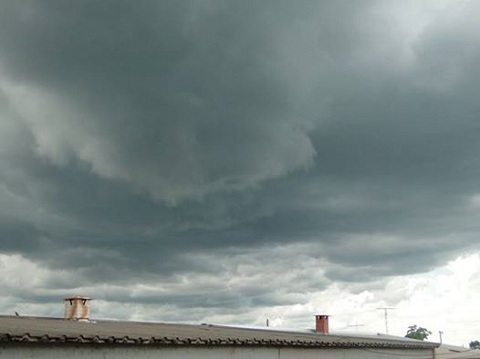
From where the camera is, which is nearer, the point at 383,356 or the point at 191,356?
the point at 191,356

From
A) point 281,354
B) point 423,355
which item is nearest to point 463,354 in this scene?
point 423,355

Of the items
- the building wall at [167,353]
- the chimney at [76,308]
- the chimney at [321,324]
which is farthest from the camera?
the chimney at [321,324]

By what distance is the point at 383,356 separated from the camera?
29.2m

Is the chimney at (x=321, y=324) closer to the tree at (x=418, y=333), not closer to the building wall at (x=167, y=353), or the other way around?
the building wall at (x=167, y=353)

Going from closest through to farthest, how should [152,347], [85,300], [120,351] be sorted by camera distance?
[120,351] < [152,347] < [85,300]

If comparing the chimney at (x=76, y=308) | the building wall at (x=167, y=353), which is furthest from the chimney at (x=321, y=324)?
the chimney at (x=76, y=308)

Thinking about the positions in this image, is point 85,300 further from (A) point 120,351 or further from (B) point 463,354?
(B) point 463,354

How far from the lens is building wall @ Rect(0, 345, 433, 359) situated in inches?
462

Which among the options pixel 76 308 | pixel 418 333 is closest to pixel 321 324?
pixel 76 308

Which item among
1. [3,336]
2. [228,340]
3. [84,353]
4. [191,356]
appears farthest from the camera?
[228,340]

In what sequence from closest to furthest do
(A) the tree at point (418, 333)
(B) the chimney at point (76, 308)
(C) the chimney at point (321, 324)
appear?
(B) the chimney at point (76, 308), (C) the chimney at point (321, 324), (A) the tree at point (418, 333)

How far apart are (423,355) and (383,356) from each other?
7.55 m

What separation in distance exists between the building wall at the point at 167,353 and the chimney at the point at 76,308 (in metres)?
7.10

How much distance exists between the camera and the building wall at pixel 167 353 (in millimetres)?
11742
